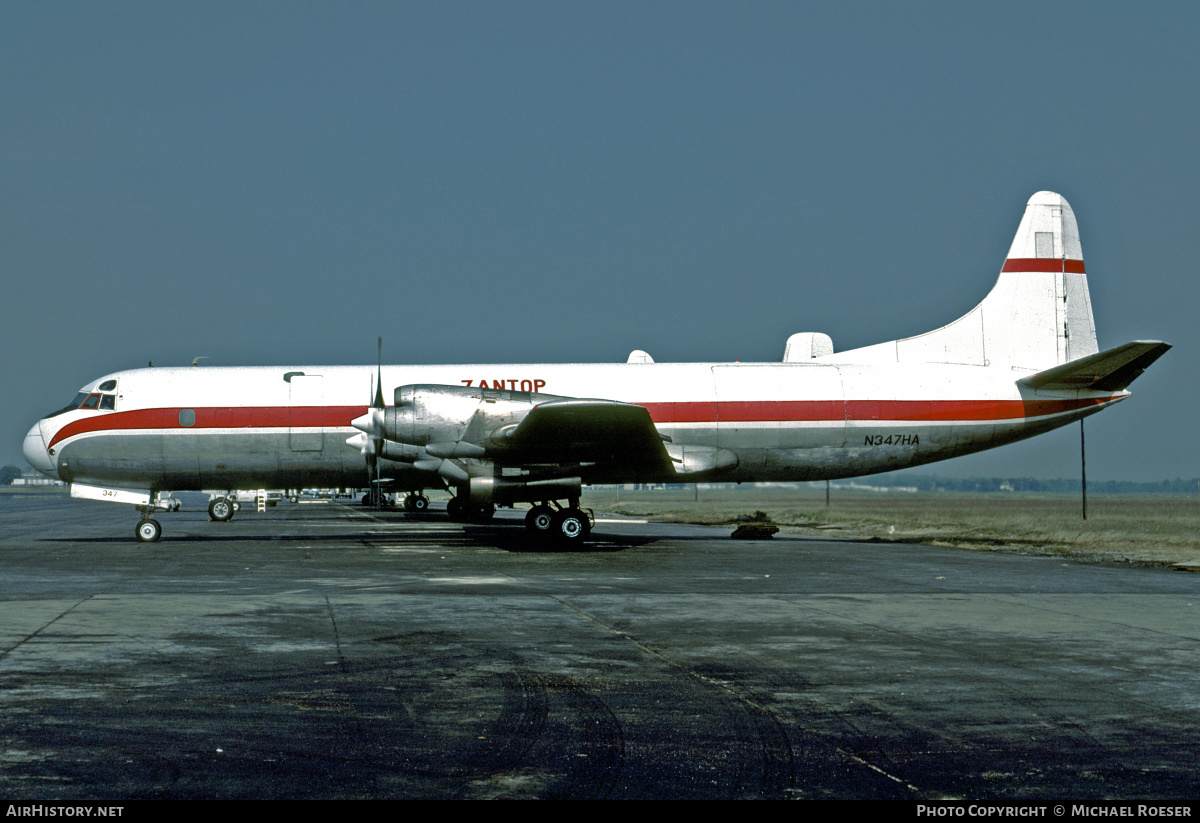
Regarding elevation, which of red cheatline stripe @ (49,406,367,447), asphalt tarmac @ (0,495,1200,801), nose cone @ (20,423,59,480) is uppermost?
red cheatline stripe @ (49,406,367,447)

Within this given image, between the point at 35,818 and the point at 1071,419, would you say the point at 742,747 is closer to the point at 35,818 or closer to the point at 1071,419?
the point at 35,818

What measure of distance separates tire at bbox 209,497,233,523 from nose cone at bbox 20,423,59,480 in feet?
44.5

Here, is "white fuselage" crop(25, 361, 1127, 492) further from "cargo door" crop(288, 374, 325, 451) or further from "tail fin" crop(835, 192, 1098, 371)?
"tail fin" crop(835, 192, 1098, 371)

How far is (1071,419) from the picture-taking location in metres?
25.9

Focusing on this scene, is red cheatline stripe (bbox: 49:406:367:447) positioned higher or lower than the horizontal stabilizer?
lower

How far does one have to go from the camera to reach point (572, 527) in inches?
933

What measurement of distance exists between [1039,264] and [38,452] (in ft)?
86.1

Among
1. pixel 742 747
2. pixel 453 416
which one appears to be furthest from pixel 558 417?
pixel 742 747

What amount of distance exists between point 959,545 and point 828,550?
4.60 meters

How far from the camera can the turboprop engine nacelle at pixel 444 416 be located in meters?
22.4

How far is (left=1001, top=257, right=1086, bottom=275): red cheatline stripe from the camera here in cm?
2712

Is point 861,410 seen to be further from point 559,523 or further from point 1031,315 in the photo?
point 559,523

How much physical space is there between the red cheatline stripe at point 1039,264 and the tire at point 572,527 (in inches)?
526

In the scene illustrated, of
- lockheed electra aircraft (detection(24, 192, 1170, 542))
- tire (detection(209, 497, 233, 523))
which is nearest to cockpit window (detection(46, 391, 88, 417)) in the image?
lockheed electra aircraft (detection(24, 192, 1170, 542))
